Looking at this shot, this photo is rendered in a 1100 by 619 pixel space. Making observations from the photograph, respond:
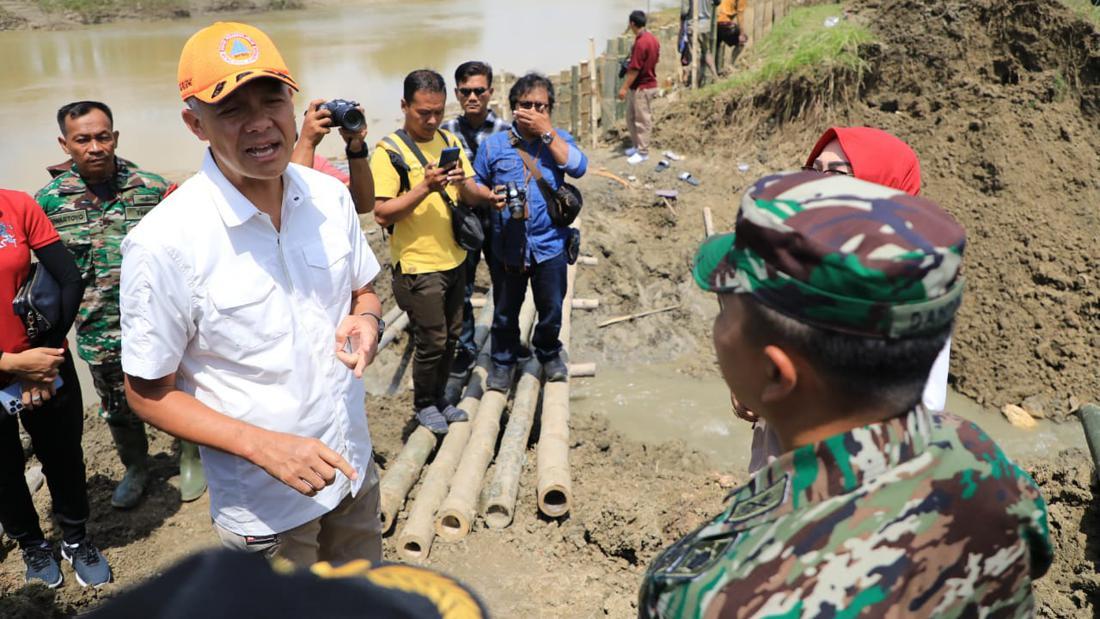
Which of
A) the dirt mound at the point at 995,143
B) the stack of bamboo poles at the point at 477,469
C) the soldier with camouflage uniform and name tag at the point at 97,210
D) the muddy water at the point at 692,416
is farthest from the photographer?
the dirt mound at the point at 995,143

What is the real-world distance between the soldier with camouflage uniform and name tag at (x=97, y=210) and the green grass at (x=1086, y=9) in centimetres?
832

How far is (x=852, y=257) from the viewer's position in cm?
96

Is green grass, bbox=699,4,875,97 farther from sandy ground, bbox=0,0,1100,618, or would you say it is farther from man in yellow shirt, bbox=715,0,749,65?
man in yellow shirt, bbox=715,0,749,65

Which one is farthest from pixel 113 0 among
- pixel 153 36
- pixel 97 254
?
pixel 97 254

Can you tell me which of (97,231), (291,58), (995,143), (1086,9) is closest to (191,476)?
(97,231)

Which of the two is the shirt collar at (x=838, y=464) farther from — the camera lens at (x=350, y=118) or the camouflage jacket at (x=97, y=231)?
the camouflage jacket at (x=97, y=231)

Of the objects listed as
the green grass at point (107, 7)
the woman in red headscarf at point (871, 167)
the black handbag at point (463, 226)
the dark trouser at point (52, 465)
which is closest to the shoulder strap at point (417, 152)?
the black handbag at point (463, 226)

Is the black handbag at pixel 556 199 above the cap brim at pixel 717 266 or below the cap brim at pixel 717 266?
below

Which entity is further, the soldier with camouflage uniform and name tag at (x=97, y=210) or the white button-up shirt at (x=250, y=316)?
the soldier with camouflage uniform and name tag at (x=97, y=210)

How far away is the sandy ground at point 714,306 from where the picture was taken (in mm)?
3543

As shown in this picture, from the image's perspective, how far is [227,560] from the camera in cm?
79

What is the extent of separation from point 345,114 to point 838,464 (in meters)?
2.80

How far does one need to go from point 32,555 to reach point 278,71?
268 cm

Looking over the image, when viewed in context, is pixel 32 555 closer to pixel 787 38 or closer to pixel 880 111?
pixel 880 111
